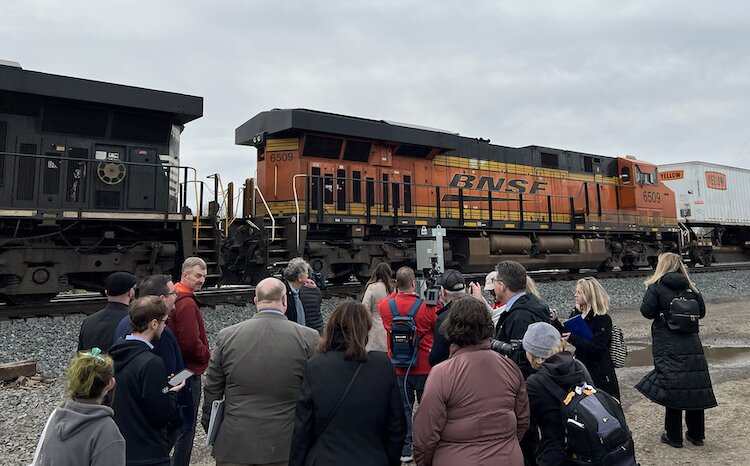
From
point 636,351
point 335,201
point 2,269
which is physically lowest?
point 636,351

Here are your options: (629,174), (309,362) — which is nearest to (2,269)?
(309,362)

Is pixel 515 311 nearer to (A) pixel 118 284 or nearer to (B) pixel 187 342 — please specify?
(B) pixel 187 342

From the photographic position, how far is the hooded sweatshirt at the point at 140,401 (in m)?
2.32

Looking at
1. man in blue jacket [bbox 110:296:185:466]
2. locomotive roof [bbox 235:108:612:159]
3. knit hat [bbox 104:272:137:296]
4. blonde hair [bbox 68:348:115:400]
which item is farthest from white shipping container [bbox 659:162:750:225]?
blonde hair [bbox 68:348:115:400]

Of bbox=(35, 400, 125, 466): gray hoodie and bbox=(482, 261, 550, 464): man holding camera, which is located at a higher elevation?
bbox=(482, 261, 550, 464): man holding camera

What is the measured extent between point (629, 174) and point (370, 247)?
11499mm

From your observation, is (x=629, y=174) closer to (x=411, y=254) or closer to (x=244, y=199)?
(x=411, y=254)

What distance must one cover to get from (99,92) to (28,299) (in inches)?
152

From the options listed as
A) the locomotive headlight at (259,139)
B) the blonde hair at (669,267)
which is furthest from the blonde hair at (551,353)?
the locomotive headlight at (259,139)

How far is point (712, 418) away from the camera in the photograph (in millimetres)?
4586

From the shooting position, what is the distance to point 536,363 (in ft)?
8.41

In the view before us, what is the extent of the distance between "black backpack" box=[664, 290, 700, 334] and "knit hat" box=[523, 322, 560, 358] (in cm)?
204

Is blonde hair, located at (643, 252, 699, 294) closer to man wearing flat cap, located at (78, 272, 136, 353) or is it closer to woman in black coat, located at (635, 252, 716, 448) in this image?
woman in black coat, located at (635, 252, 716, 448)

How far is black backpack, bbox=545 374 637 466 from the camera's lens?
7.39 ft
